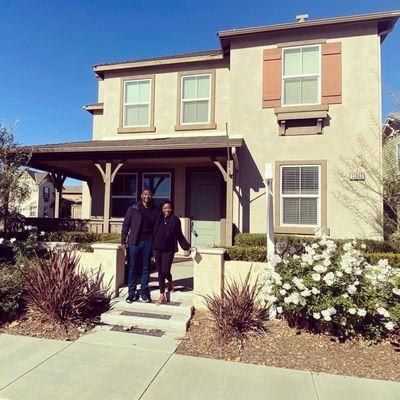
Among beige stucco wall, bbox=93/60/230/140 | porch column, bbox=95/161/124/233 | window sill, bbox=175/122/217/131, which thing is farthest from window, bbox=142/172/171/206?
porch column, bbox=95/161/124/233

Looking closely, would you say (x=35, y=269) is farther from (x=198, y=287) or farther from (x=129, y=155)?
(x=129, y=155)

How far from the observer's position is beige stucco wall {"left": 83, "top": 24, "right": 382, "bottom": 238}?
342 inches

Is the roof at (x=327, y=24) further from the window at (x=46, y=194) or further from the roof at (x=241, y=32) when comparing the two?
the window at (x=46, y=194)

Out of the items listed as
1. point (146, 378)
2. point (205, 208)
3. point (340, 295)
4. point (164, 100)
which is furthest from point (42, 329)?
point (164, 100)

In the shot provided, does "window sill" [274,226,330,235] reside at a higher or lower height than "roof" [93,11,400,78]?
lower

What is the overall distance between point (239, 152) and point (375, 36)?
452cm

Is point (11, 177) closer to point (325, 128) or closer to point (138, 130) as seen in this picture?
point (138, 130)

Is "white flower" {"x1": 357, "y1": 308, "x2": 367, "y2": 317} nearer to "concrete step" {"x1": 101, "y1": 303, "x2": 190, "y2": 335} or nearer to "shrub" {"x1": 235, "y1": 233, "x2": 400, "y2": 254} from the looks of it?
"shrub" {"x1": 235, "y1": 233, "x2": 400, "y2": 254}

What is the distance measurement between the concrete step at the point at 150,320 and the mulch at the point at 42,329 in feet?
1.01

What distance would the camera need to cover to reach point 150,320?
504 centimetres

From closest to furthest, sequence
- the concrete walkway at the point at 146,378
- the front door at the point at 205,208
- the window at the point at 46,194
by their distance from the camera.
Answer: the concrete walkway at the point at 146,378 < the front door at the point at 205,208 < the window at the point at 46,194

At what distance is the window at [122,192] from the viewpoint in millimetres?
11047

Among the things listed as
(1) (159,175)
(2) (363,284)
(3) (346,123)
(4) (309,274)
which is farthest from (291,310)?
(1) (159,175)

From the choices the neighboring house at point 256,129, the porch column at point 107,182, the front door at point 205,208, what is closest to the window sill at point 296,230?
the neighboring house at point 256,129
